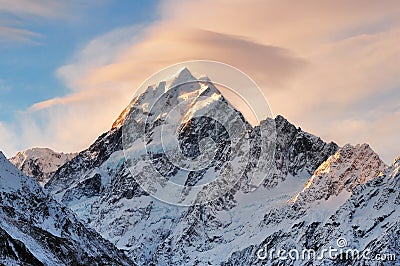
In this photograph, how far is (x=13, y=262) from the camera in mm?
194625

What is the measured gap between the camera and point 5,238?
198750mm

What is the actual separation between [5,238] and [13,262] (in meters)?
6.69
